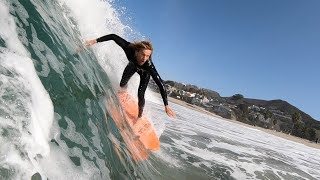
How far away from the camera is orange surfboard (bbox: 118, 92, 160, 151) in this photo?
351 inches

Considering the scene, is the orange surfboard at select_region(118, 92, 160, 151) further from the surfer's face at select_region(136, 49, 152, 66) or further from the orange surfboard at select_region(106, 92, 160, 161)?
the surfer's face at select_region(136, 49, 152, 66)

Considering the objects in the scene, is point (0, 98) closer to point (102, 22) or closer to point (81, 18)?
point (81, 18)

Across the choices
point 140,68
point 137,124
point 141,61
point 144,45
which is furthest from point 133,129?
point 144,45

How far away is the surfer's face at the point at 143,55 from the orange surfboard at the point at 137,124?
1358 mm

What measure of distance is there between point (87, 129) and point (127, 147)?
167cm

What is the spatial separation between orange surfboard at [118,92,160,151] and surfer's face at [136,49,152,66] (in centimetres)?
136

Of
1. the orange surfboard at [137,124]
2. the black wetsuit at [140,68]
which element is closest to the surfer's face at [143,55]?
the black wetsuit at [140,68]

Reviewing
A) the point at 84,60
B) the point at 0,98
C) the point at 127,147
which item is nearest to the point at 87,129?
the point at 127,147

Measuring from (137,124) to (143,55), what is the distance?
1.93 meters

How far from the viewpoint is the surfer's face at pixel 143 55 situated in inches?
309

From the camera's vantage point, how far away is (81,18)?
42.8ft

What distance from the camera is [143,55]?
8.02 meters

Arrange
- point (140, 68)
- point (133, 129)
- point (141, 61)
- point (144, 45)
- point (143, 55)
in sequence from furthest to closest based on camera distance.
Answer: point (140, 68) < point (133, 129) < point (141, 61) < point (143, 55) < point (144, 45)

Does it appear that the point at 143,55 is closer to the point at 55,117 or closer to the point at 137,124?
the point at 137,124
